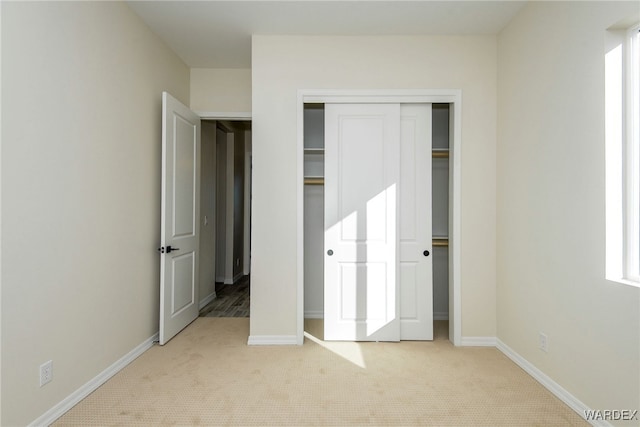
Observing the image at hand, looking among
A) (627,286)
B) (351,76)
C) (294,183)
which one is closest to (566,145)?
(627,286)

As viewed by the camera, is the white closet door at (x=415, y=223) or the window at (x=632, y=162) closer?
the window at (x=632, y=162)

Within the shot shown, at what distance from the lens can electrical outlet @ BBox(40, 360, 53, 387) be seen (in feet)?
6.38

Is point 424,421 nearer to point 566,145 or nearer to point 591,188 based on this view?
point 591,188

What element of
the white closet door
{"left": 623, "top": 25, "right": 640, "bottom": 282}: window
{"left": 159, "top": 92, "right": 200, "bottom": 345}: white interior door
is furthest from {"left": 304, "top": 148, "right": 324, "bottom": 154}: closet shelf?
{"left": 623, "top": 25, "right": 640, "bottom": 282}: window

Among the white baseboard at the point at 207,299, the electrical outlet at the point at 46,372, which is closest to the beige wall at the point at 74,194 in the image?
the electrical outlet at the point at 46,372

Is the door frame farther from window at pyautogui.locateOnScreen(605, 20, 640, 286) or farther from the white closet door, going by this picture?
window at pyautogui.locateOnScreen(605, 20, 640, 286)

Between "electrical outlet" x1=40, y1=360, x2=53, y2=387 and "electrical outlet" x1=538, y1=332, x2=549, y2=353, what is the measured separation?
3.07m

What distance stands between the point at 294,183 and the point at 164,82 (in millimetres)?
1567

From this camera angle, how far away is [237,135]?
6.18 metres

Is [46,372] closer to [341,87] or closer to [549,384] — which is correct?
[341,87]

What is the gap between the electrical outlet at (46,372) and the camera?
76.6 inches

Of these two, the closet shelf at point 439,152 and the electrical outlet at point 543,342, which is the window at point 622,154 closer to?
the electrical outlet at point 543,342

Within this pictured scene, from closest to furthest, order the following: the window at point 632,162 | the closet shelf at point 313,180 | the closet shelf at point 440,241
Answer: the window at point 632,162 < the closet shelf at point 440,241 < the closet shelf at point 313,180

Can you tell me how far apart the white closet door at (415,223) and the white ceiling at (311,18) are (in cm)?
70
